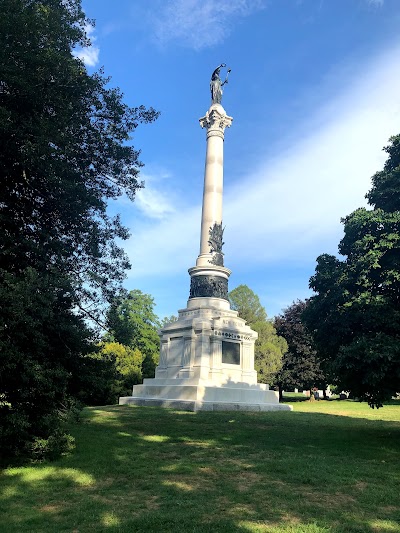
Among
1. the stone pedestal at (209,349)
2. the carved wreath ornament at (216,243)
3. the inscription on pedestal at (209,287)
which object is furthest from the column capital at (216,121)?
the inscription on pedestal at (209,287)

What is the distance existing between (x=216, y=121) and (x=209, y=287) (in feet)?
36.6

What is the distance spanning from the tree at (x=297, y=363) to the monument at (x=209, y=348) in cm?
1799

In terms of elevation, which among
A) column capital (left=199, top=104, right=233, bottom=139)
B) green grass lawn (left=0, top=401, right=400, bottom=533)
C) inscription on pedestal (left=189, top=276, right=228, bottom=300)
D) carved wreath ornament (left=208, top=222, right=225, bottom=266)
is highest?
column capital (left=199, top=104, right=233, bottom=139)

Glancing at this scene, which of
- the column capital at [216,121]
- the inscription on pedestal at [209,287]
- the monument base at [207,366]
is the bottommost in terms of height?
the monument base at [207,366]

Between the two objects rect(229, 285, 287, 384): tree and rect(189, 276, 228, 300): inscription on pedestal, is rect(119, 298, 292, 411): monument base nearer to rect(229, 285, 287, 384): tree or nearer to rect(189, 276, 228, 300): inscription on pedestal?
rect(189, 276, 228, 300): inscription on pedestal

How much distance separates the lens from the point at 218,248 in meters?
26.4

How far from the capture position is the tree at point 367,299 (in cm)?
988

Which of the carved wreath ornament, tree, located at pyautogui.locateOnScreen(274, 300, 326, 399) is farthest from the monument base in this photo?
tree, located at pyautogui.locateOnScreen(274, 300, 326, 399)

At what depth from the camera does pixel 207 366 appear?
22141mm

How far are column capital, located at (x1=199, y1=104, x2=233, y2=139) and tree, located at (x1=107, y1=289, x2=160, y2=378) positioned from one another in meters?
11.8

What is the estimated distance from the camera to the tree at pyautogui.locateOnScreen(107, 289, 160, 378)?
34.6ft

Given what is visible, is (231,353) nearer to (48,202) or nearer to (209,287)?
(209,287)

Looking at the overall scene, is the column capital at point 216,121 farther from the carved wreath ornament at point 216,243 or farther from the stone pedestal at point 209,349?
the carved wreath ornament at point 216,243

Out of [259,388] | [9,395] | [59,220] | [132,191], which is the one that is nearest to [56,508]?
[9,395]
